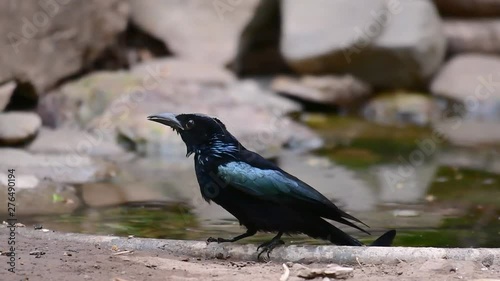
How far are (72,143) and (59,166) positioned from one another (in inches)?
49.5

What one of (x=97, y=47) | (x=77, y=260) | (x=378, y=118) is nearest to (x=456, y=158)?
(x=378, y=118)

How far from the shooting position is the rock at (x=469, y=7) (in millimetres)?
12055

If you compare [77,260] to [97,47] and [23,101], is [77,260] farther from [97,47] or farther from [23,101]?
[97,47]

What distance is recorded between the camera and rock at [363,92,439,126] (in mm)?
10828

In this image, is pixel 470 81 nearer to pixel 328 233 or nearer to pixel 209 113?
pixel 209 113

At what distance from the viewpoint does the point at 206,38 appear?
11086mm

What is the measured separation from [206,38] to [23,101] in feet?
9.35

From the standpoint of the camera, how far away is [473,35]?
12016 millimetres

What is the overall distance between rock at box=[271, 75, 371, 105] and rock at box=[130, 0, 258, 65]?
80cm

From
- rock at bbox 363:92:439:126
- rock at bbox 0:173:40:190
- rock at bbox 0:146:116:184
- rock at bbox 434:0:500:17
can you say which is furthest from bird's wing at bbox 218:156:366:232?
rock at bbox 434:0:500:17

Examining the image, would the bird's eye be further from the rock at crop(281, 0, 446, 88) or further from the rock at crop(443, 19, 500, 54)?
the rock at crop(443, 19, 500, 54)

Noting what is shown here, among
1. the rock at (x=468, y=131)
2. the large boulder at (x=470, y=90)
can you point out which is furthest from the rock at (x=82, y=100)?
the large boulder at (x=470, y=90)

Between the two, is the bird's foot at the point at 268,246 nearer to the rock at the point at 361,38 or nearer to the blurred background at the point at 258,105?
the blurred background at the point at 258,105

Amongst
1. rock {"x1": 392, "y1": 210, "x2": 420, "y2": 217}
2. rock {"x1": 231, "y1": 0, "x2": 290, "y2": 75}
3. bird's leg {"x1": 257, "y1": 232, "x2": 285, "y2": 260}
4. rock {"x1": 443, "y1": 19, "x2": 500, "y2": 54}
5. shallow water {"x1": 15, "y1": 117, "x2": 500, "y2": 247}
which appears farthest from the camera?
rock {"x1": 443, "y1": 19, "x2": 500, "y2": 54}
